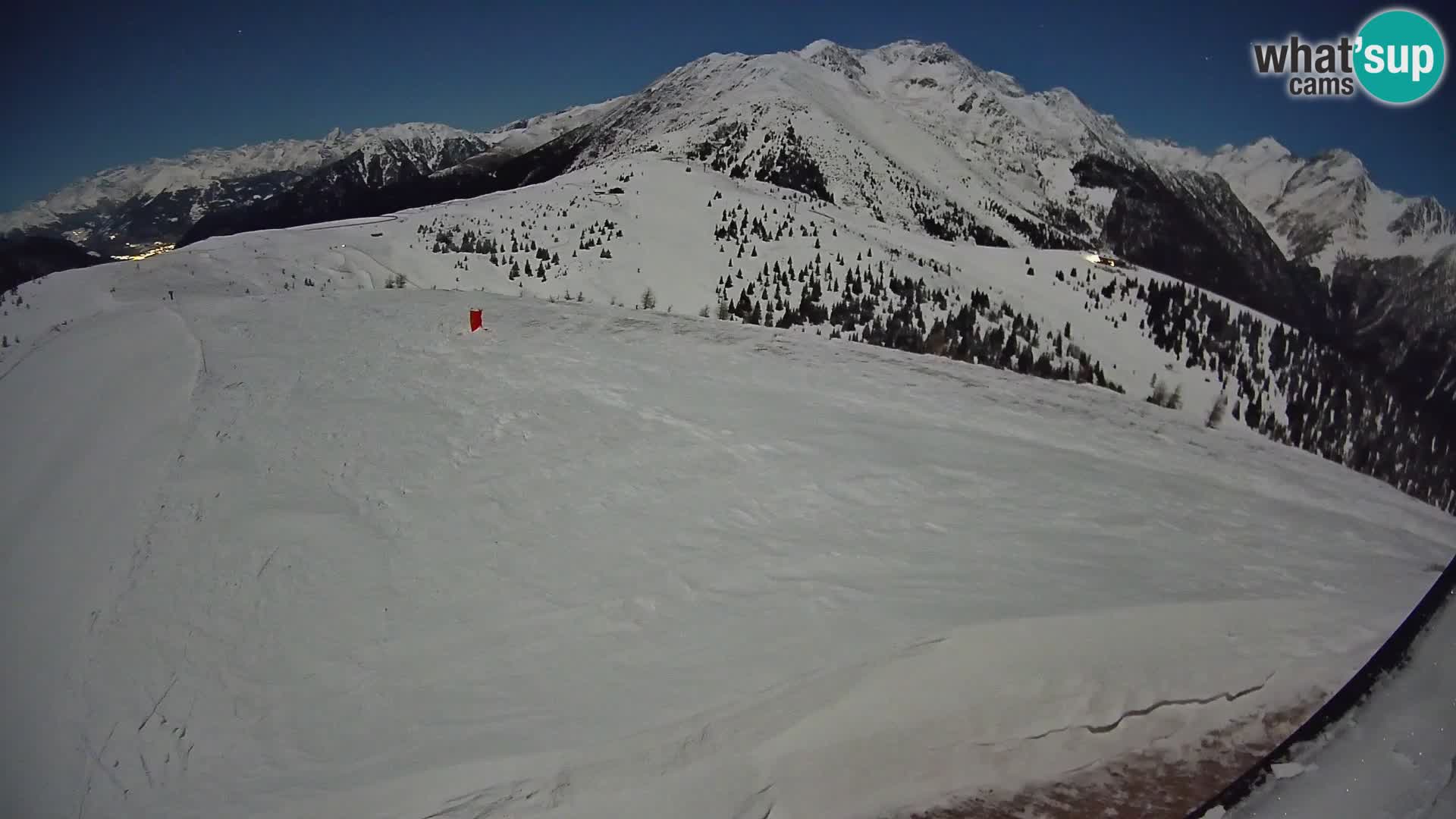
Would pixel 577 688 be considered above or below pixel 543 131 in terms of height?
below

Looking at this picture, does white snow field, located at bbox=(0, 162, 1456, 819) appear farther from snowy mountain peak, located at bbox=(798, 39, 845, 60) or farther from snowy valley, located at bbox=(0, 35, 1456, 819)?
snowy mountain peak, located at bbox=(798, 39, 845, 60)

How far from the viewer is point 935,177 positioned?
7331cm

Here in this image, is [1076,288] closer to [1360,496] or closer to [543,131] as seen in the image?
[1360,496]

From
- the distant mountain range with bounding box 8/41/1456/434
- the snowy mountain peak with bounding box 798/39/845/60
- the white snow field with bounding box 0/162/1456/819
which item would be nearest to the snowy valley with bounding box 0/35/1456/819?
the white snow field with bounding box 0/162/1456/819

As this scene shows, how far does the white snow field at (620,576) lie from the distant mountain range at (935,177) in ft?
14.4

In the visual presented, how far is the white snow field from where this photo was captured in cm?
344

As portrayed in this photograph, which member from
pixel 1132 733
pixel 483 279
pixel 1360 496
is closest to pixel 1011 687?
pixel 1132 733

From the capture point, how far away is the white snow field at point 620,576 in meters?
3.44

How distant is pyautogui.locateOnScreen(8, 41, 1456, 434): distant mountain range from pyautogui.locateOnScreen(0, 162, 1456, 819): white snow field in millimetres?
4381

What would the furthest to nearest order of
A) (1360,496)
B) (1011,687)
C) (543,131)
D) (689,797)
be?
(543,131), (1360,496), (1011,687), (689,797)

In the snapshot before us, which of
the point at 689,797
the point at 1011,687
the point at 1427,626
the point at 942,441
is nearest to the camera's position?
the point at 1427,626

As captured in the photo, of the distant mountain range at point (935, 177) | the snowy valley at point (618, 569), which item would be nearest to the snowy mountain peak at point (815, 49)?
the distant mountain range at point (935, 177)

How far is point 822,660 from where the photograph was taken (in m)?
3.96

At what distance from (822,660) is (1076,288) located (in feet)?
71.0
